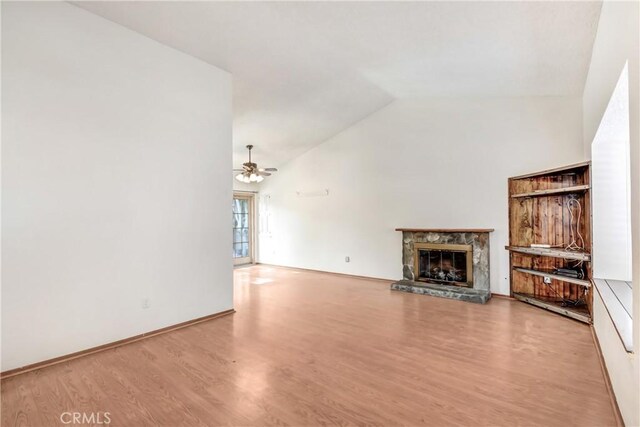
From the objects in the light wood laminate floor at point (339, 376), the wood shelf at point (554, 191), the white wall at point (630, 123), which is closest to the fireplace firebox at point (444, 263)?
the wood shelf at point (554, 191)

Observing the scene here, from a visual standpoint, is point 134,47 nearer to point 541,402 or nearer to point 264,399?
point 264,399

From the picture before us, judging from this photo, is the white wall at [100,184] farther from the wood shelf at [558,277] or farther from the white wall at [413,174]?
the wood shelf at [558,277]

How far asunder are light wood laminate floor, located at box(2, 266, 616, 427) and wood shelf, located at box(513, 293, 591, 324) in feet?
0.32

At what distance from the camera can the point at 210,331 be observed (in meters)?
3.61

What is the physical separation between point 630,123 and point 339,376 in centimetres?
249

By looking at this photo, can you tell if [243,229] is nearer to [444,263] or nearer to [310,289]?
[310,289]

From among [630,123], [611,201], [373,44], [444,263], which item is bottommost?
[444,263]

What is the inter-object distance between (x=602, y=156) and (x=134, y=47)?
5.00 metres

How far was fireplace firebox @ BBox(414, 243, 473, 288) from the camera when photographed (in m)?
5.28

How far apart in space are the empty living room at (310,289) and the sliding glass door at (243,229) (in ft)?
11.2

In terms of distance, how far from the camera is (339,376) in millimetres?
2549

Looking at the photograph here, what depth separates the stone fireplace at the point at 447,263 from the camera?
5.10 meters

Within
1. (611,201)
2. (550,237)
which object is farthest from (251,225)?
(611,201)

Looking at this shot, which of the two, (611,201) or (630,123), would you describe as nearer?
(630,123)
